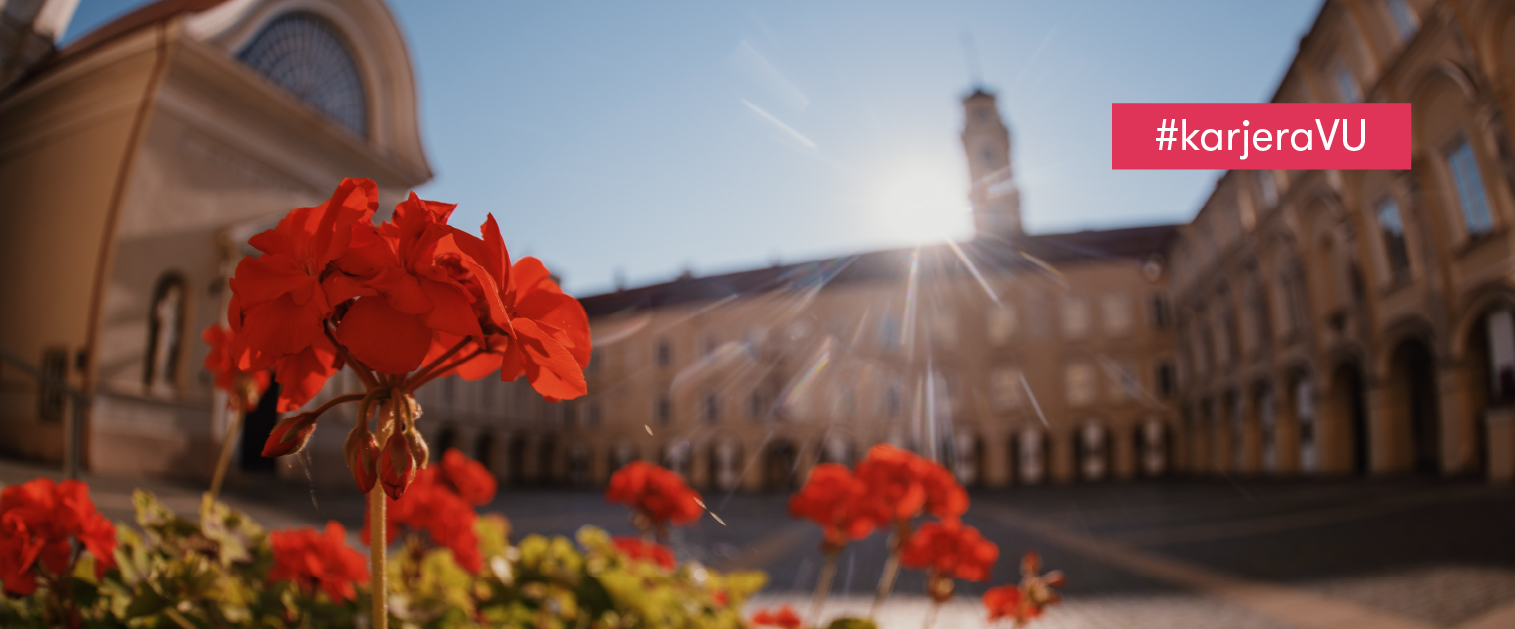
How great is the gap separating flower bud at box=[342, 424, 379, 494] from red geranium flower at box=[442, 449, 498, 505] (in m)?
1.31

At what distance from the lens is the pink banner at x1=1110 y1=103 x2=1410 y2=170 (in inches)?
32.2

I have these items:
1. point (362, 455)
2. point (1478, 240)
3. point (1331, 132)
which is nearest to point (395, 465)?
point (362, 455)

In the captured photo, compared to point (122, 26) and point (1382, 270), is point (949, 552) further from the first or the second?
point (1382, 270)

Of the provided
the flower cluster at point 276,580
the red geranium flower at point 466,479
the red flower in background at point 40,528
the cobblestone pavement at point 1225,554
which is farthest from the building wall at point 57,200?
the red geranium flower at point 466,479

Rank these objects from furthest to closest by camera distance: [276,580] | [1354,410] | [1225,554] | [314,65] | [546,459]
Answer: [1225,554]
[546,459]
[1354,410]
[314,65]
[276,580]

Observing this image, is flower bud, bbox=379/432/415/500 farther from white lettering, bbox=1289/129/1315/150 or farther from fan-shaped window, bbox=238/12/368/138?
fan-shaped window, bbox=238/12/368/138

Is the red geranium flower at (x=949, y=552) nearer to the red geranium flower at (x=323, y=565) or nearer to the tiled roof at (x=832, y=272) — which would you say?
the tiled roof at (x=832, y=272)

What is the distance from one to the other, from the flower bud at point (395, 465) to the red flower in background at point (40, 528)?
0.69 metres

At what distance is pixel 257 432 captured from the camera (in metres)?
1.40

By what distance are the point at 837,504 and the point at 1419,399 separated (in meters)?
2.15

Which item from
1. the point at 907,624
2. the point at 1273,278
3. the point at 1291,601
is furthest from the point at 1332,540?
the point at 1273,278

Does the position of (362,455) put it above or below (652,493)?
above

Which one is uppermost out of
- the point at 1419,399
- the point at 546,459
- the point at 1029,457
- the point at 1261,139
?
the point at 1261,139

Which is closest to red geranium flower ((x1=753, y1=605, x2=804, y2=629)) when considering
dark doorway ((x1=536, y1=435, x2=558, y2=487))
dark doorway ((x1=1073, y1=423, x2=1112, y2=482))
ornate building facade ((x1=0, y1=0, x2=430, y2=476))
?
ornate building facade ((x1=0, y1=0, x2=430, y2=476))
